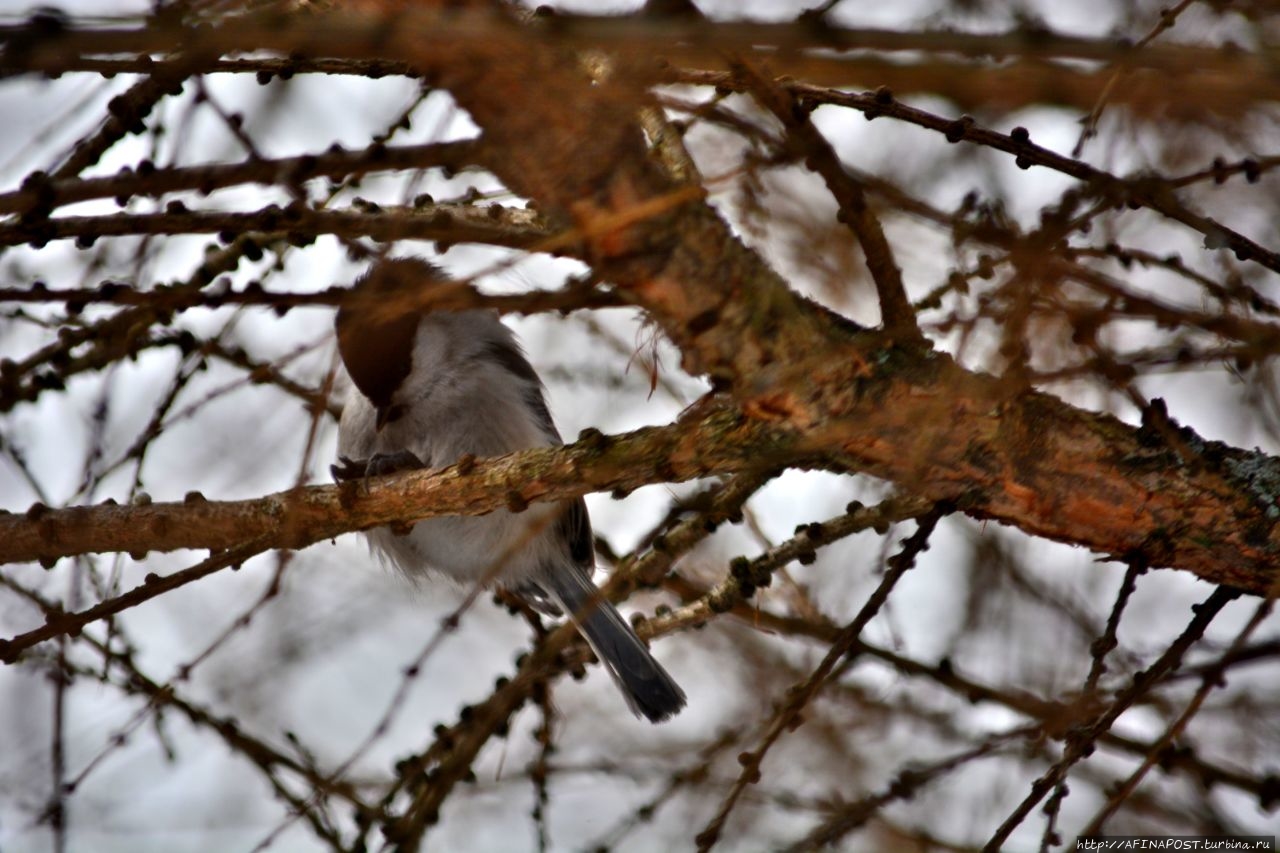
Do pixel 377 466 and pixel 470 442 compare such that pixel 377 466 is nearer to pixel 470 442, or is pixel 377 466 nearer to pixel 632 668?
pixel 470 442

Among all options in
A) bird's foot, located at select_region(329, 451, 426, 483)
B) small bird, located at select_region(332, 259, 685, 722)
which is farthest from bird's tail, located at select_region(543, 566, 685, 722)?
bird's foot, located at select_region(329, 451, 426, 483)

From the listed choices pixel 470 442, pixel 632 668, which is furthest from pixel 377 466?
pixel 632 668

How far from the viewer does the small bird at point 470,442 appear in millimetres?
4070

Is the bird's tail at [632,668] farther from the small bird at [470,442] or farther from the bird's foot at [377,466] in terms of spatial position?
the bird's foot at [377,466]

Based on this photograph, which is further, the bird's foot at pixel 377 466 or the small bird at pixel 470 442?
the small bird at pixel 470 442

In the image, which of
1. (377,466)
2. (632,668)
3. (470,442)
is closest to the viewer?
(377,466)

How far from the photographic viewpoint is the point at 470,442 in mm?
4320

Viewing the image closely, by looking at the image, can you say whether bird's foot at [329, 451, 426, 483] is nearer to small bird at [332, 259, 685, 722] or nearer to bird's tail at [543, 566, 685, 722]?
small bird at [332, 259, 685, 722]

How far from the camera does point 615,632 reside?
407cm

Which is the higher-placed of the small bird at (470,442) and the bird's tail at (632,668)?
the small bird at (470,442)

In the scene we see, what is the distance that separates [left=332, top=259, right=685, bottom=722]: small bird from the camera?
13.4 feet

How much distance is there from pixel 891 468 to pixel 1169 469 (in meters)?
0.59

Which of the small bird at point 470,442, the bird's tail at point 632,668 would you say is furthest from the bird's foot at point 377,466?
the bird's tail at point 632,668

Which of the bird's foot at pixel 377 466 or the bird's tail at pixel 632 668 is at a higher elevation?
the bird's foot at pixel 377 466
